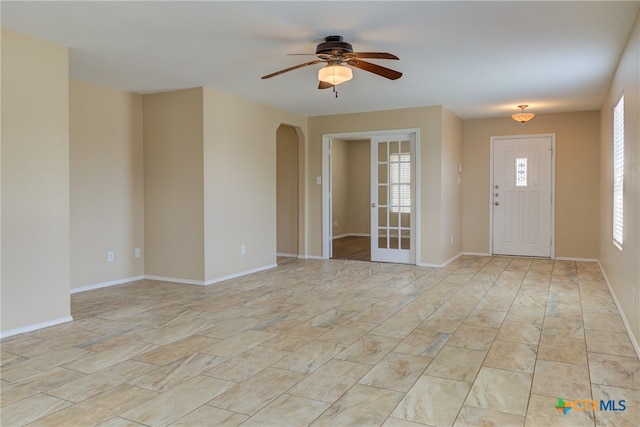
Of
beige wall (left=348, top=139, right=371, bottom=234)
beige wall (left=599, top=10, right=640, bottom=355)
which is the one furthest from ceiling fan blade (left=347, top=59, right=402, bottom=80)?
beige wall (left=348, top=139, right=371, bottom=234)

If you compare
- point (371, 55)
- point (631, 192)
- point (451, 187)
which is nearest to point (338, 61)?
point (371, 55)

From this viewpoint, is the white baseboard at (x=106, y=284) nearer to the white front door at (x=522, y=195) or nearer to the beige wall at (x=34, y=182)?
the beige wall at (x=34, y=182)

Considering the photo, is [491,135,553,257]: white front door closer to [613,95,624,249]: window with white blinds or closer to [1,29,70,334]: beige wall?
[613,95,624,249]: window with white blinds

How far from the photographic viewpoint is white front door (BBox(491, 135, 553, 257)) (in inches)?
289

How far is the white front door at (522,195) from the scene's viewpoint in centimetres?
734

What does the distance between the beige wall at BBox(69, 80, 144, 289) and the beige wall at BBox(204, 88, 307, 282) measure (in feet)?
3.30

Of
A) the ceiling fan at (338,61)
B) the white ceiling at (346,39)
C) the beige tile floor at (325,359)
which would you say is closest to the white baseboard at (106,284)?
the beige tile floor at (325,359)

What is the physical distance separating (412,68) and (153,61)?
2497 millimetres

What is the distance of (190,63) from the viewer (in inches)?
170

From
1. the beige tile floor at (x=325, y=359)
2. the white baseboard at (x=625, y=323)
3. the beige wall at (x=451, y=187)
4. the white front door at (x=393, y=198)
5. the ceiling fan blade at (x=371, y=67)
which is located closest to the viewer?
the beige tile floor at (x=325, y=359)

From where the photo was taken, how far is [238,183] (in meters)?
5.87

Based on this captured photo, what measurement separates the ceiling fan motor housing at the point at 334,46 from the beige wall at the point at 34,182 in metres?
2.18

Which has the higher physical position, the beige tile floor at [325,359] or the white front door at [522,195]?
the white front door at [522,195]

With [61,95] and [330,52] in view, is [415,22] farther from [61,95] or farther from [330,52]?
[61,95]
